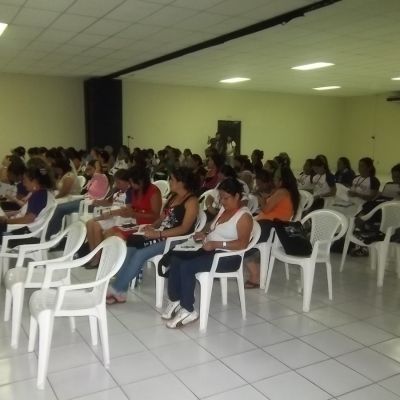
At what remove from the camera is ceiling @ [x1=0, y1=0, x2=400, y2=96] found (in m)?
4.58

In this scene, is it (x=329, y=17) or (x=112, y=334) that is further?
(x=329, y=17)

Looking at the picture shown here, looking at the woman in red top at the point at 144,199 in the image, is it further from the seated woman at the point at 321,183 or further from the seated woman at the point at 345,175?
the seated woman at the point at 345,175

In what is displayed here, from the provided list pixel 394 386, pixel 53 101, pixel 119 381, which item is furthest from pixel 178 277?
pixel 53 101

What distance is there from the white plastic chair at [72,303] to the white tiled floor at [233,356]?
14 cm

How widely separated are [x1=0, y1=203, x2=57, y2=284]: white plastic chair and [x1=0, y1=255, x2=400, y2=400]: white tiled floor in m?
0.30

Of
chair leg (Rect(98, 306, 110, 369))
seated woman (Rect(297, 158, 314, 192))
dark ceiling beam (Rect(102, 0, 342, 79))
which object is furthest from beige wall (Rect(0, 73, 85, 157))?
chair leg (Rect(98, 306, 110, 369))

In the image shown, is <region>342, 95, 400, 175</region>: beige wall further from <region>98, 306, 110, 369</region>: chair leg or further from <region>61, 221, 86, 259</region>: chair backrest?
<region>98, 306, 110, 369</region>: chair leg

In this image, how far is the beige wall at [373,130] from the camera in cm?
1362

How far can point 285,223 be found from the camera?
142 inches

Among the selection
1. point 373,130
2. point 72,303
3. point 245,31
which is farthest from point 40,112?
point 373,130

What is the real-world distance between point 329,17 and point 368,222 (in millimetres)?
2379

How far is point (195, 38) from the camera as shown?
5.95 meters

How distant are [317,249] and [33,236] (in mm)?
2391

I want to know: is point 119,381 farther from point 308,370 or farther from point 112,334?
point 308,370
